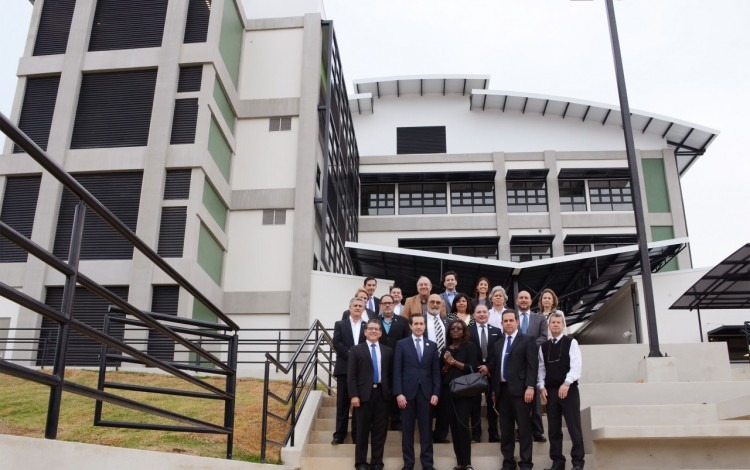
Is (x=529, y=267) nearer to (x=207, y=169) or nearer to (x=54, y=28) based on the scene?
(x=207, y=169)

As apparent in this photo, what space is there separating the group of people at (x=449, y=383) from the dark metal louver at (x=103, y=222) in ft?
51.8

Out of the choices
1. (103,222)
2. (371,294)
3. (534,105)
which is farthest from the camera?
(534,105)

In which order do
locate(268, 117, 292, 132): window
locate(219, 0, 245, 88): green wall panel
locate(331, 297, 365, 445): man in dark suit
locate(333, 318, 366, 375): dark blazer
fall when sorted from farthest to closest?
locate(268, 117, 292, 132): window, locate(219, 0, 245, 88): green wall panel, locate(333, 318, 366, 375): dark blazer, locate(331, 297, 365, 445): man in dark suit

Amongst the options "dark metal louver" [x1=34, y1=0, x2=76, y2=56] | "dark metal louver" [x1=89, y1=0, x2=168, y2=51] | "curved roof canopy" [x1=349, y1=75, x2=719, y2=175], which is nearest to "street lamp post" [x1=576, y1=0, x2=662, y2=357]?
"dark metal louver" [x1=89, y1=0, x2=168, y2=51]

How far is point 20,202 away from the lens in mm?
24562

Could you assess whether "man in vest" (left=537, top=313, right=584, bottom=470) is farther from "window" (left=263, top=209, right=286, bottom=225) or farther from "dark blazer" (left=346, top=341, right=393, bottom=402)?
"window" (left=263, top=209, right=286, bottom=225)

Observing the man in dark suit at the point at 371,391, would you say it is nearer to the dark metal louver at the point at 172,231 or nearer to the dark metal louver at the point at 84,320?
the dark metal louver at the point at 84,320

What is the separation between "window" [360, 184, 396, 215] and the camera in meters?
38.8

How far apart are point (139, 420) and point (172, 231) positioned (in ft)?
44.4

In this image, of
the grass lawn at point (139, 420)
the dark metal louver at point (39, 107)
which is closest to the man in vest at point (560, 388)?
the grass lawn at point (139, 420)

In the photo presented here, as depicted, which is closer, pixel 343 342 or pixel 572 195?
pixel 343 342

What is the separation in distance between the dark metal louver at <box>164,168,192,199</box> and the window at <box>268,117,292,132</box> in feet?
14.7

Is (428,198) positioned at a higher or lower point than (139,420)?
higher

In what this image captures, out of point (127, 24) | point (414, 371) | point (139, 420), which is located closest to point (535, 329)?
point (414, 371)
